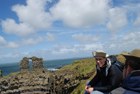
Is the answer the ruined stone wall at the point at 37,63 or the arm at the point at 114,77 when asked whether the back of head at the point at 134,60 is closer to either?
the arm at the point at 114,77

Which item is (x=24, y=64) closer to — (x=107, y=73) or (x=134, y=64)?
(x=107, y=73)

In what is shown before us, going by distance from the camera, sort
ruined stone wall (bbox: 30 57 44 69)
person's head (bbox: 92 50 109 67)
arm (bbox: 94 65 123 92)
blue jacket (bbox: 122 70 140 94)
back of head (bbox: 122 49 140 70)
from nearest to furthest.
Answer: blue jacket (bbox: 122 70 140 94)
back of head (bbox: 122 49 140 70)
arm (bbox: 94 65 123 92)
person's head (bbox: 92 50 109 67)
ruined stone wall (bbox: 30 57 44 69)

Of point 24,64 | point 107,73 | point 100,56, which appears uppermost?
point 100,56

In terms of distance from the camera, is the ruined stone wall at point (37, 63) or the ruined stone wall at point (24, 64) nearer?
the ruined stone wall at point (24, 64)

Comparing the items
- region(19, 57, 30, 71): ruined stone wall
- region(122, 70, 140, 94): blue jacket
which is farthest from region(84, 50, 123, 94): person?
region(19, 57, 30, 71): ruined stone wall

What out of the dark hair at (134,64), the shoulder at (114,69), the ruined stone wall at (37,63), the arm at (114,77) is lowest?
the ruined stone wall at (37,63)

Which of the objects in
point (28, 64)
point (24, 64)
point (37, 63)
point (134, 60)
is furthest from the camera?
point (37, 63)

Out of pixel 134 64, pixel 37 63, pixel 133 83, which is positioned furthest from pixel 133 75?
pixel 37 63

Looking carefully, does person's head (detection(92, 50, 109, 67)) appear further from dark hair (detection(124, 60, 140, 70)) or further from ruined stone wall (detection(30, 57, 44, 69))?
ruined stone wall (detection(30, 57, 44, 69))

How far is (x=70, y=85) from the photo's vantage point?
13148 millimetres

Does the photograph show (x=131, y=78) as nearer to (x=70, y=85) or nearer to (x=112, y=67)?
(x=112, y=67)

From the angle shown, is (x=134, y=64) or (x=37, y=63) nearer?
(x=134, y=64)

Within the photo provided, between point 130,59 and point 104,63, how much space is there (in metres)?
1.56

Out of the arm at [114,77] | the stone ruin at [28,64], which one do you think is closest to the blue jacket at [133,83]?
the arm at [114,77]
